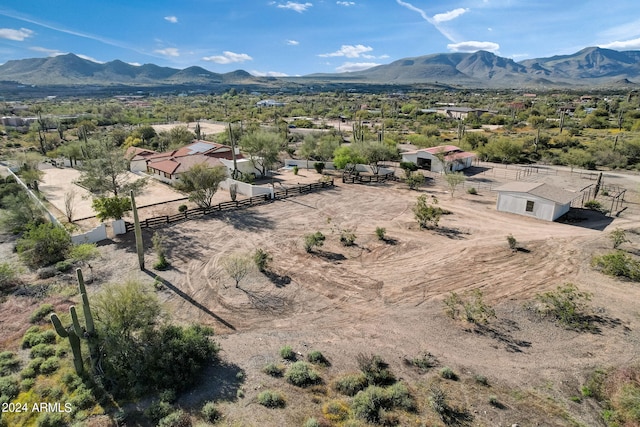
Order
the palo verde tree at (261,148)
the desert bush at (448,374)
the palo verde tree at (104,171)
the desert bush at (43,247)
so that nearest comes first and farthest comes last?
the desert bush at (448,374) < the desert bush at (43,247) < the palo verde tree at (104,171) < the palo verde tree at (261,148)

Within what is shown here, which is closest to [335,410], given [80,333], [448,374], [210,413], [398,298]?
[210,413]

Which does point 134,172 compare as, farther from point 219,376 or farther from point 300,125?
point 300,125

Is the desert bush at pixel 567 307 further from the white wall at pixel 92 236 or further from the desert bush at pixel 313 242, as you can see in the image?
the white wall at pixel 92 236

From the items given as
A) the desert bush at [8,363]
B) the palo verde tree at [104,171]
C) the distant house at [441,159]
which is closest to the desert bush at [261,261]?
the desert bush at [8,363]

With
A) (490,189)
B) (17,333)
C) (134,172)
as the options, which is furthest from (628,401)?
(134,172)

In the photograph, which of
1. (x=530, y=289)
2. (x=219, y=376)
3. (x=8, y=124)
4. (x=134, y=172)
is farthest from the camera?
(x=8, y=124)

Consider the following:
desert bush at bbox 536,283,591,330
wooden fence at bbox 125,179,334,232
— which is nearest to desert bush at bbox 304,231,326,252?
wooden fence at bbox 125,179,334,232

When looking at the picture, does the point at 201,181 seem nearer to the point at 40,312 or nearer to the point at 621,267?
the point at 40,312

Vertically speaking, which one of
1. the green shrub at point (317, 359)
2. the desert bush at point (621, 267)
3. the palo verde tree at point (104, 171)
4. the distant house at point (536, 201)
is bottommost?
the green shrub at point (317, 359)
